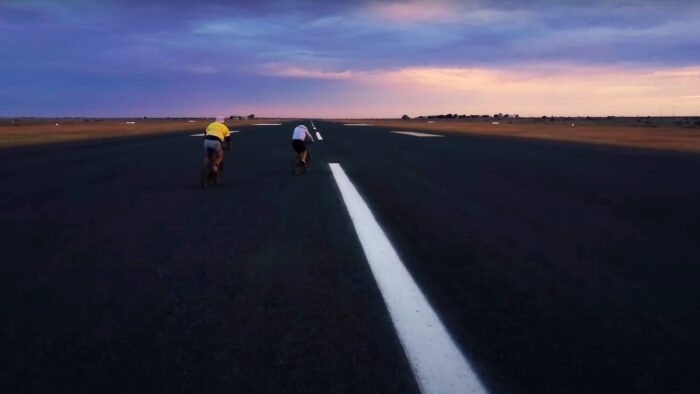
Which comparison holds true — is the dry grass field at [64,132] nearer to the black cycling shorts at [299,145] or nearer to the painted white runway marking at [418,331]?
the black cycling shorts at [299,145]

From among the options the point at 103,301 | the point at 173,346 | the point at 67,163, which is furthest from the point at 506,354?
the point at 67,163

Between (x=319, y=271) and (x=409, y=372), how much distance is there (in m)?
2.48

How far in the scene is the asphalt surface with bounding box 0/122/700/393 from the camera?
3.67m

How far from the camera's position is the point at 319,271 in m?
6.00

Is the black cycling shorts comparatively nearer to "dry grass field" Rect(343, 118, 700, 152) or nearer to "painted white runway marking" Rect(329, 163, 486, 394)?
"painted white runway marking" Rect(329, 163, 486, 394)

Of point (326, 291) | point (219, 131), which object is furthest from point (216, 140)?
point (326, 291)

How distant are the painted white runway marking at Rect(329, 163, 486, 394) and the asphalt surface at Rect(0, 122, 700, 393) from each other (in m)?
0.08

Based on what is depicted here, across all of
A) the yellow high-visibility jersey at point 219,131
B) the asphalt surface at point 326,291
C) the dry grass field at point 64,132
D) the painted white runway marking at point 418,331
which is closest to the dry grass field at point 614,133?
the yellow high-visibility jersey at point 219,131

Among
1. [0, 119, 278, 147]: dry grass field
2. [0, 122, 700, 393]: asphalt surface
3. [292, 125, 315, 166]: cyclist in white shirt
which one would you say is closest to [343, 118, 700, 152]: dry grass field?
[292, 125, 315, 166]: cyclist in white shirt

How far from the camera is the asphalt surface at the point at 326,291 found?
367 centimetres

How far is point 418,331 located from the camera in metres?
4.32

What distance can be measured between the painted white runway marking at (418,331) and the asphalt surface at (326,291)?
82mm

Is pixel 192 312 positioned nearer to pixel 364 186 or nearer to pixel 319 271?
pixel 319 271

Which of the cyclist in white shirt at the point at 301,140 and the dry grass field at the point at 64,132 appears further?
the dry grass field at the point at 64,132
